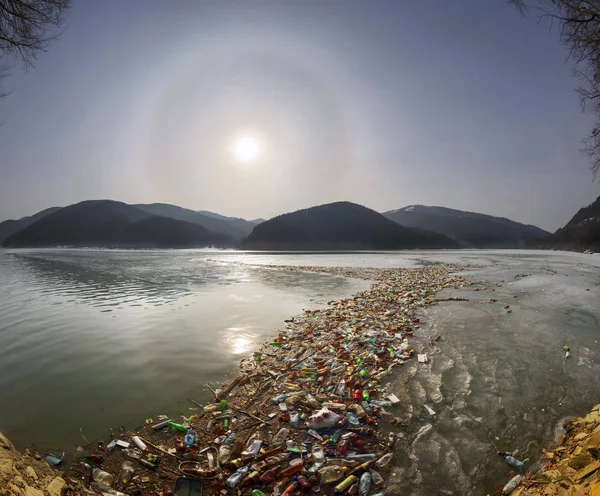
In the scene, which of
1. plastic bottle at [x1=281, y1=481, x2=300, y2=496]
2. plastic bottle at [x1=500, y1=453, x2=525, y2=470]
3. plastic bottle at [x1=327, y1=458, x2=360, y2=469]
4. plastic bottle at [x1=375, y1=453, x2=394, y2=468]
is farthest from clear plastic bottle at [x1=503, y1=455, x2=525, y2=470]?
plastic bottle at [x1=281, y1=481, x2=300, y2=496]

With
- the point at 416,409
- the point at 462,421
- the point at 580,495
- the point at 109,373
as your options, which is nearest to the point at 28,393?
the point at 109,373

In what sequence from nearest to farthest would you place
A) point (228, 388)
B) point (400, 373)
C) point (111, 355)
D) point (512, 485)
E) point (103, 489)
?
point (512, 485)
point (103, 489)
point (228, 388)
point (400, 373)
point (111, 355)

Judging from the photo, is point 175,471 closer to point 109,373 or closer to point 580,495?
point 109,373

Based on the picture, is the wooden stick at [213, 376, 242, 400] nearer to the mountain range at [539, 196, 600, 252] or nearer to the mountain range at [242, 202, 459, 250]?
the mountain range at [539, 196, 600, 252]

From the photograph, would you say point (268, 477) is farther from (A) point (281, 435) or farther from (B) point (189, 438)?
(B) point (189, 438)

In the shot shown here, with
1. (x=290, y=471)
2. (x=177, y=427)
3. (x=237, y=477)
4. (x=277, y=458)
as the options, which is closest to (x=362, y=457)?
(x=290, y=471)

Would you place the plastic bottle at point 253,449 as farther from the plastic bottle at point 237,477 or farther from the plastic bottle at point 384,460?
the plastic bottle at point 384,460

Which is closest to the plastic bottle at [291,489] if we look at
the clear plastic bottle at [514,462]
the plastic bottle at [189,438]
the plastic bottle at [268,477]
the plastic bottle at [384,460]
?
the plastic bottle at [268,477]
